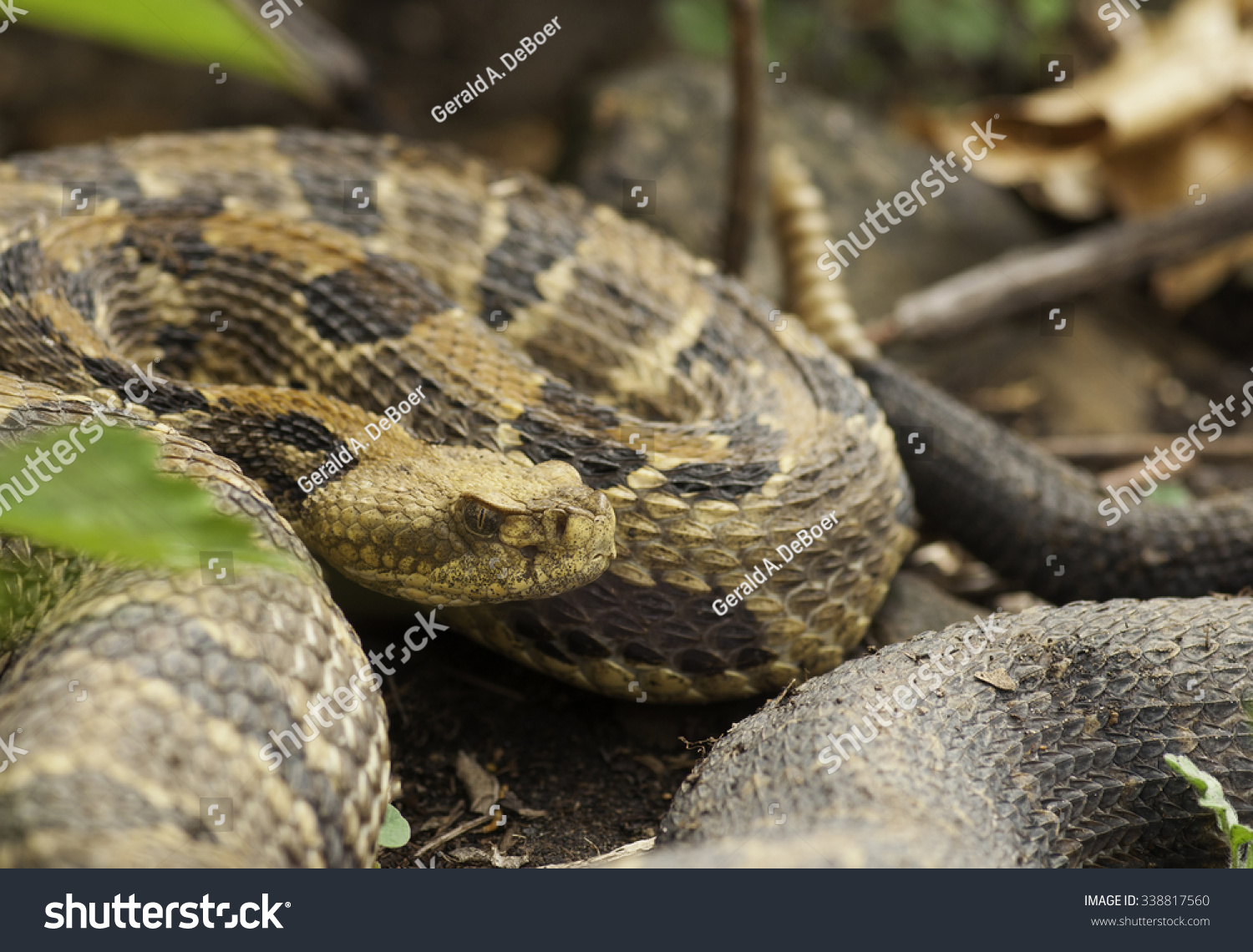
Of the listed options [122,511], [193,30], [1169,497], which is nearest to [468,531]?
[122,511]

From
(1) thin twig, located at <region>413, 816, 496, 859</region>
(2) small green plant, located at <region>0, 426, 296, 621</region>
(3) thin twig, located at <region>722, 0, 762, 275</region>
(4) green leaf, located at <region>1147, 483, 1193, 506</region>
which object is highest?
(3) thin twig, located at <region>722, 0, 762, 275</region>

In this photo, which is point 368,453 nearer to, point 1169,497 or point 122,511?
point 122,511

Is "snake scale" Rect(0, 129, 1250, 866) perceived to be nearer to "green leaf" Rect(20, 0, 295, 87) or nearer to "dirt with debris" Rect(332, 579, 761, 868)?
"dirt with debris" Rect(332, 579, 761, 868)

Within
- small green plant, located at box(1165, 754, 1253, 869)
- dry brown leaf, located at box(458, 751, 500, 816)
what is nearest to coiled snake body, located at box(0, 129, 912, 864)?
dry brown leaf, located at box(458, 751, 500, 816)

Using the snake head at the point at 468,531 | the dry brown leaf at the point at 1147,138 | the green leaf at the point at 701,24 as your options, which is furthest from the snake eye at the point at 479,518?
the dry brown leaf at the point at 1147,138

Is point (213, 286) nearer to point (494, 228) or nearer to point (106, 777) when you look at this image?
point (494, 228)

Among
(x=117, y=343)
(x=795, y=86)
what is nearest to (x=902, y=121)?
(x=795, y=86)

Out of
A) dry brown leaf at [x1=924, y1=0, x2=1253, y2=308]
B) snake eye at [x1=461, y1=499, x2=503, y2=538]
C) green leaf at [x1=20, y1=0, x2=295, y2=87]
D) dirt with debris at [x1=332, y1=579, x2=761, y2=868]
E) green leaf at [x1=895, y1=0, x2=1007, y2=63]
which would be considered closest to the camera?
green leaf at [x1=20, y1=0, x2=295, y2=87]
